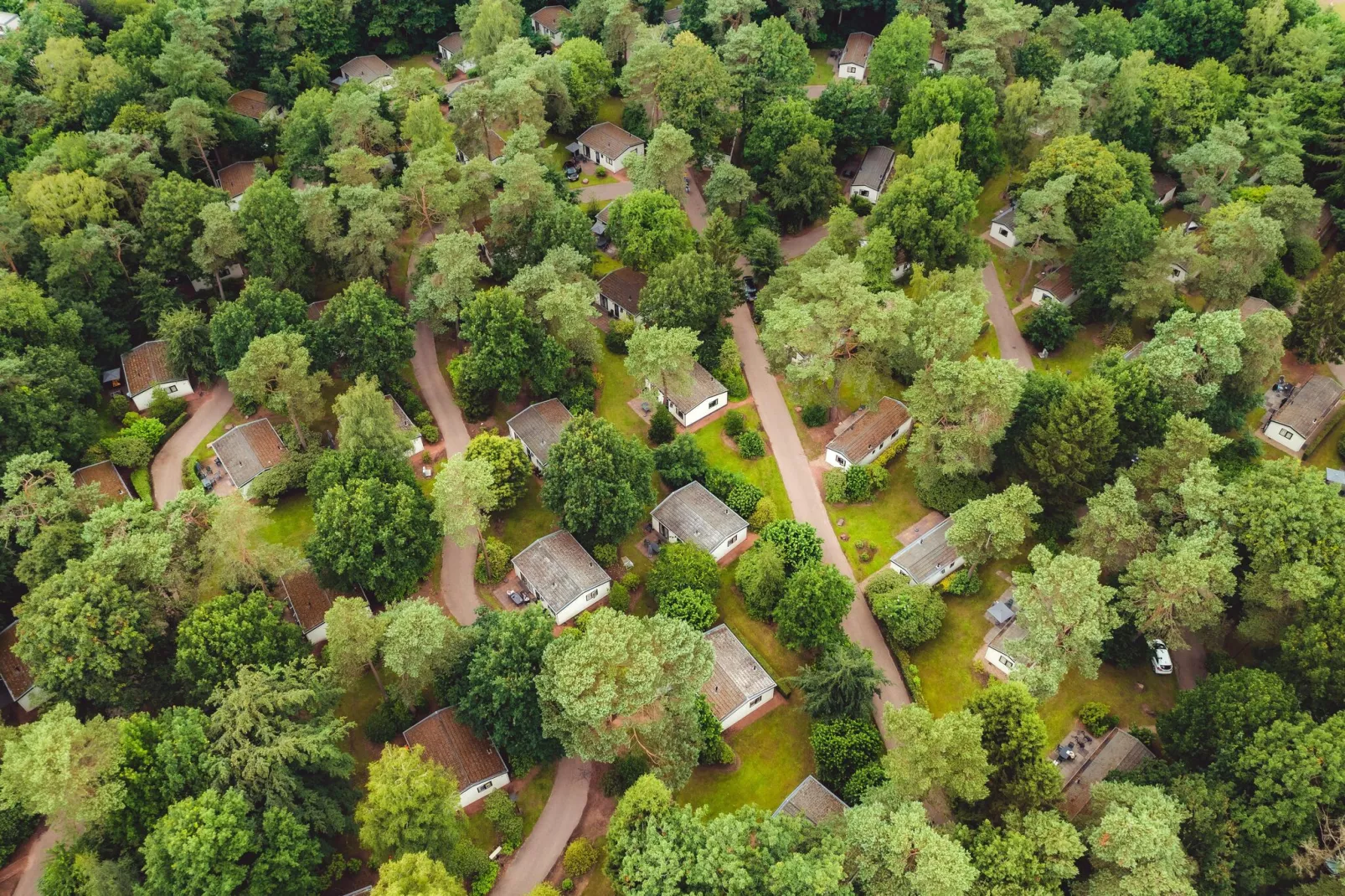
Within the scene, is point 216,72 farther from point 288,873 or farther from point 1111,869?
point 1111,869

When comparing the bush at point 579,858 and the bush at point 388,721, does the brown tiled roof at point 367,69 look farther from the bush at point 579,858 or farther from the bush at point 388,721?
the bush at point 579,858

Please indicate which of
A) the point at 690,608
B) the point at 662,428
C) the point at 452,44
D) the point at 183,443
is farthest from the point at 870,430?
the point at 452,44

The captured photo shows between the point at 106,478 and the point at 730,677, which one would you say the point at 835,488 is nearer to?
the point at 730,677

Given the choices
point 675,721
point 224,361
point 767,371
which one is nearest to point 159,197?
point 224,361

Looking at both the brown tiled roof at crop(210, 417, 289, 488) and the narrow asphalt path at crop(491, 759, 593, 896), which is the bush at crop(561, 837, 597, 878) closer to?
the narrow asphalt path at crop(491, 759, 593, 896)

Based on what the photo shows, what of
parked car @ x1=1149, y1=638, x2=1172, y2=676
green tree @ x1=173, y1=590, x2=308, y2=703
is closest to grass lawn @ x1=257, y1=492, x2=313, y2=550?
green tree @ x1=173, y1=590, x2=308, y2=703
